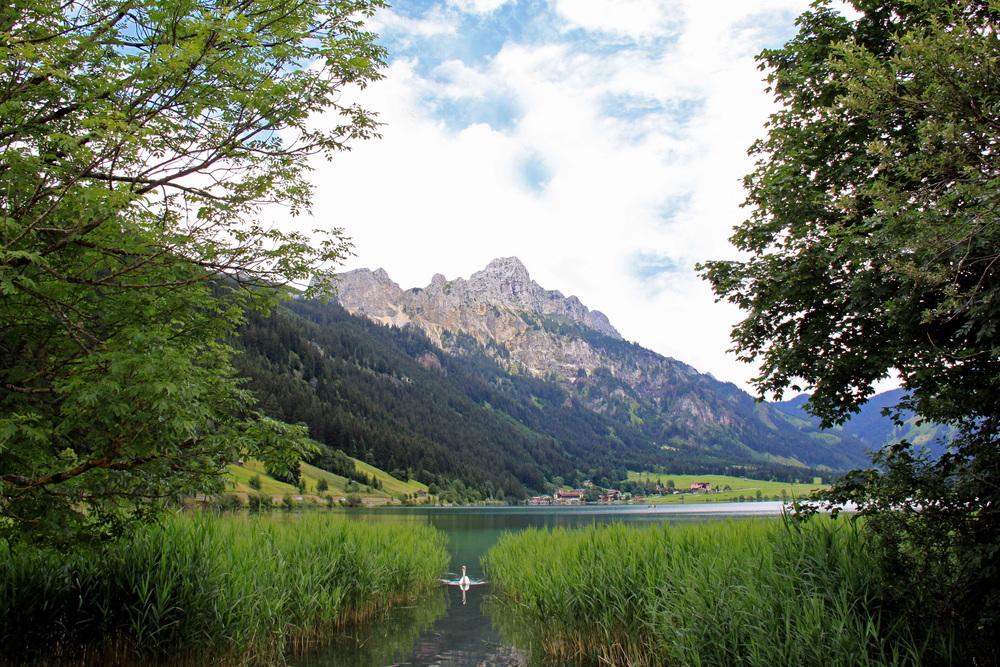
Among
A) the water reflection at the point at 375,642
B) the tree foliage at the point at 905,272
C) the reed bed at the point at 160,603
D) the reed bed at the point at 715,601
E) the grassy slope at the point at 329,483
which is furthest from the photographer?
the grassy slope at the point at 329,483

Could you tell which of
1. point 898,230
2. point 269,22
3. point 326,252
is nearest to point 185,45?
point 269,22

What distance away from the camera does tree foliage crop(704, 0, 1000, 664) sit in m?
6.07

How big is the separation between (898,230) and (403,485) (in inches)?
6524

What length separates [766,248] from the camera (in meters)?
13.0

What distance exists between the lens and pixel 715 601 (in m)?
10.6

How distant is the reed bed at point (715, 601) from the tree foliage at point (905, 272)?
0.73 meters

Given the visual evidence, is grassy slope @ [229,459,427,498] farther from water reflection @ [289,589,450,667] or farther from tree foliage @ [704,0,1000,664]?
tree foliage @ [704,0,1000,664]

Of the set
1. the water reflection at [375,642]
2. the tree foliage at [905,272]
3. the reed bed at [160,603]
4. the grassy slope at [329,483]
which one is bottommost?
the grassy slope at [329,483]

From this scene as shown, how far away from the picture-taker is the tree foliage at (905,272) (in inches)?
239

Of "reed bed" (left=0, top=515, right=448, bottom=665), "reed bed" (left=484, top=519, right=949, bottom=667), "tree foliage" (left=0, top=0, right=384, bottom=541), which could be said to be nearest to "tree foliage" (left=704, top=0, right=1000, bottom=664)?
"reed bed" (left=484, top=519, right=949, bottom=667)

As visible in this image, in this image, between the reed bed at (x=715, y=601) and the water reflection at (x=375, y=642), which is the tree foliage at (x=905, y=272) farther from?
the water reflection at (x=375, y=642)

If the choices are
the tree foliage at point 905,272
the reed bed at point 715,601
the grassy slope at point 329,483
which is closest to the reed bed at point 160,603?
the reed bed at point 715,601

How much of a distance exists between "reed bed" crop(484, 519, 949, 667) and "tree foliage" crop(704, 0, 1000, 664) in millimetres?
732

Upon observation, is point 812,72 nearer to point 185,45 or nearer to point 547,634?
point 185,45
